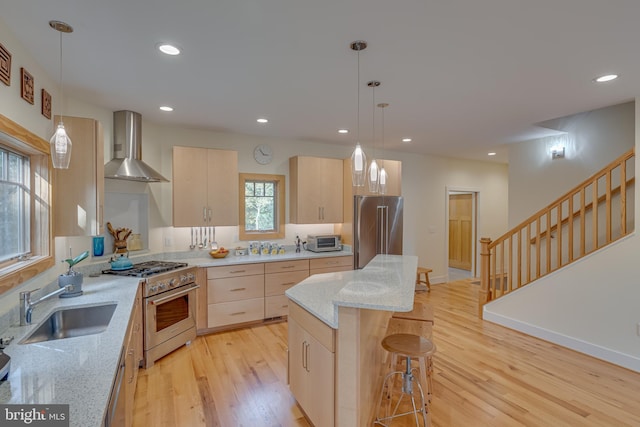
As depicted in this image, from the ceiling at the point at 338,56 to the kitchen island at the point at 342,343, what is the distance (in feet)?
5.17

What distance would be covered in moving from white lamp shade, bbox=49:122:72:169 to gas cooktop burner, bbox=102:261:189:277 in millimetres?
1520

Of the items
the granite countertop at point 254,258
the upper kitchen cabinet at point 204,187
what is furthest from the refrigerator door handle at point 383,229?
the upper kitchen cabinet at point 204,187

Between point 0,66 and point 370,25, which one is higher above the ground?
point 370,25

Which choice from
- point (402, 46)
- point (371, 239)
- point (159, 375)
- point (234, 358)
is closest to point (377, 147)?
point (371, 239)

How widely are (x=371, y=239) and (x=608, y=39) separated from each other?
10.8ft

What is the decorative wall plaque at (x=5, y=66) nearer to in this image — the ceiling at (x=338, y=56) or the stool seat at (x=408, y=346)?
the ceiling at (x=338, y=56)

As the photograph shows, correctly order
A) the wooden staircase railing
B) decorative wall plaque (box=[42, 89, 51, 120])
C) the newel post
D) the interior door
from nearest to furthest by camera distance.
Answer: decorative wall plaque (box=[42, 89, 51, 120]) → the wooden staircase railing → the newel post → the interior door

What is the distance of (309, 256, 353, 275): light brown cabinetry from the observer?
4312mm

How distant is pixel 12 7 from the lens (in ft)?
5.38

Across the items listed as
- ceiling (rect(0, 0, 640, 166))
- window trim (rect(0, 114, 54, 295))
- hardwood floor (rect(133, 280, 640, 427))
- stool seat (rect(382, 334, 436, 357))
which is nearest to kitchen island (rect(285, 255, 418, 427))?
stool seat (rect(382, 334, 436, 357))

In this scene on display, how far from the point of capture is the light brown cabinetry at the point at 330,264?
431cm

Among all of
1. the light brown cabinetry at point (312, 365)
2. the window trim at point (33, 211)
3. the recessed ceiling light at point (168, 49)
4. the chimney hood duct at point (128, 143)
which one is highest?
the recessed ceiling light at point (168, 49)

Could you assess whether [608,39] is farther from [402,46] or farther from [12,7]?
[12,7]

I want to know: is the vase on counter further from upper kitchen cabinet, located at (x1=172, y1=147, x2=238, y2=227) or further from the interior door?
the interior door
